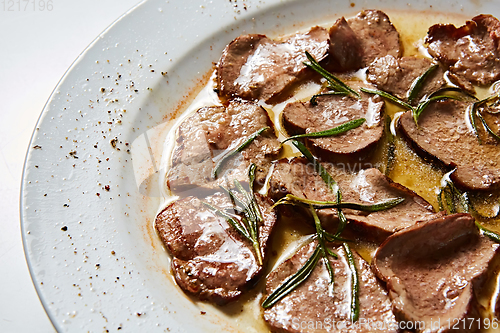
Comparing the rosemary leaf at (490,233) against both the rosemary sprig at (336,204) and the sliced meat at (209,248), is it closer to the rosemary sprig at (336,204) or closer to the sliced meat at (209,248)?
the rosemary sprig at (336,204)

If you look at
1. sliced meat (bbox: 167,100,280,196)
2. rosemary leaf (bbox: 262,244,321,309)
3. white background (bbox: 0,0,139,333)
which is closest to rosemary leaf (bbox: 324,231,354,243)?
rosemary leaf (bbox: 262,244,321,309)

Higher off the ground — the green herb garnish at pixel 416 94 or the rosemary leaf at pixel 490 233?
the green herb garnish at pixel 416 94

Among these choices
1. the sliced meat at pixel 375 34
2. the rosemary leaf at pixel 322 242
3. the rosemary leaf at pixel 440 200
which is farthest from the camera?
the sliced meat at pixel 375 34

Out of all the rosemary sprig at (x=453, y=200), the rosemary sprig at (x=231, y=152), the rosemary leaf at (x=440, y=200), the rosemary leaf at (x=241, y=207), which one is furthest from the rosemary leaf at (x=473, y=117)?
the rosemary leaf at (x=241, y=207)

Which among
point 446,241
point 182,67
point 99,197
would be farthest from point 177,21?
point 446,241

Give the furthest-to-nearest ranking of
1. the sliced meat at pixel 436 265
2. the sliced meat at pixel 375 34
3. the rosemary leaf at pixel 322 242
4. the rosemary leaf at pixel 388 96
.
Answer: the sliced meat at pixel 375 34
the rosemary leaf at pixel 388 96
the rosemary leaf at pixel 322 242
the sliced meat at pixel 436 265

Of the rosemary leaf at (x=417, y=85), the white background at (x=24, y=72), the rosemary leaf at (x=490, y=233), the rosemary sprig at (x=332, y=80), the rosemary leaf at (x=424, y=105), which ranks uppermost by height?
the white background at (x=24, y=72)

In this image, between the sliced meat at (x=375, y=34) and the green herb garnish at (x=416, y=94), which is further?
the sliced meat at (x=375, y=34)
